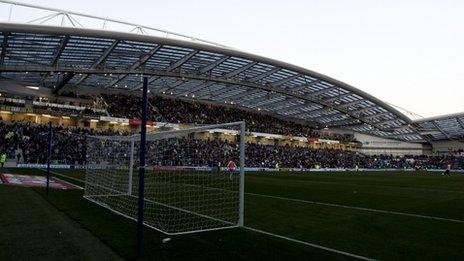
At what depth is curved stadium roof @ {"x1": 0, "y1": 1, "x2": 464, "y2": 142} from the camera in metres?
39.2

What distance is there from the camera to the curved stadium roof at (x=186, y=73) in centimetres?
3919

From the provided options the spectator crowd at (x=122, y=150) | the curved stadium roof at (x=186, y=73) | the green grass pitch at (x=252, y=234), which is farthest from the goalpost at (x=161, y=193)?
the curved stadium roof at (x=186, y=73)

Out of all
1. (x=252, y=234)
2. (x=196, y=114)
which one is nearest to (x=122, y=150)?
(x=252, y=234)

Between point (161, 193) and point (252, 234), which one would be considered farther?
point (161, 193)

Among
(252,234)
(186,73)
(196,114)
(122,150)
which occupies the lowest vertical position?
(252,234)

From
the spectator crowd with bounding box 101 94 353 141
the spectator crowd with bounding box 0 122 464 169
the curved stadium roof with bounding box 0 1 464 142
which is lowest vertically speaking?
the spectator crowd with bounding box 0 122 464 169

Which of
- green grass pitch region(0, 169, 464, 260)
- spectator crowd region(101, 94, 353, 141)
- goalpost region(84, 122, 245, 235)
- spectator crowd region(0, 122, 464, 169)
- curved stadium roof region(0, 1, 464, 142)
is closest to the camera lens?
green grass pitch region(0, 169, 464, 260)

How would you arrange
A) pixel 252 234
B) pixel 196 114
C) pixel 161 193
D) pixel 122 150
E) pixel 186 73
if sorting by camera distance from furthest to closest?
pixel 196 114, pixel 186 73, pixel 122 150, pixel 161 193, pixel 252 234

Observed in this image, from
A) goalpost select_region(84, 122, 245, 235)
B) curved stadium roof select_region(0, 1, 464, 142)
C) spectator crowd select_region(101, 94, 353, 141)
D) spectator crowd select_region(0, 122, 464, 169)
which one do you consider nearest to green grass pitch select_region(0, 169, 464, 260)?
goalpost select_region(84, 122, 245, 235)

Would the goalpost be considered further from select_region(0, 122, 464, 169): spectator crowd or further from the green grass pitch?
the green grass pitch

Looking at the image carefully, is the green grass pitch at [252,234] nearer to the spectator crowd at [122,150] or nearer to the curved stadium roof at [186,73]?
the spectator crowd at [122,150]

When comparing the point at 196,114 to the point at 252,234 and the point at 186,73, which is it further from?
the point at 252,234

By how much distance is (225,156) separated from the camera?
4569cm

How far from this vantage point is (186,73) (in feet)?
169
